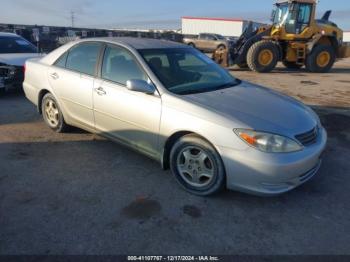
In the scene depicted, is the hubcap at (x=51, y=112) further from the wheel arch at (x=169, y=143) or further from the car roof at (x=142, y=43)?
the wheel arch at (x=169, y=143)

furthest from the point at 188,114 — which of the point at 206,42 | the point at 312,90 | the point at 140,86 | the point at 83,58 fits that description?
the point at 206,42

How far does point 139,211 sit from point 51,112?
9.26 ft

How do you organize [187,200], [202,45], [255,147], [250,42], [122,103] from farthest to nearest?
[202,45]
[250,42]
[122,103]
[187,200]
[255,147]

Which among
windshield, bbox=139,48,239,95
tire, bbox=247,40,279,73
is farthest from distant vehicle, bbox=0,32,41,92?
tire, bbox=247,40,279,73

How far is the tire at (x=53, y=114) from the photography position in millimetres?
5133

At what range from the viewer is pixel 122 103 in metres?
3.96

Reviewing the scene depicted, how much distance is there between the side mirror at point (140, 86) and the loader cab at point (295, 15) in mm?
12589

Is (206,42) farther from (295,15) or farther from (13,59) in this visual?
(13,59)

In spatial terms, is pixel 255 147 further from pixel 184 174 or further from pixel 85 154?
pixel 85 154

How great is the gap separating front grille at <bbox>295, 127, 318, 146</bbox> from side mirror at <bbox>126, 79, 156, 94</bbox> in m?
1.61

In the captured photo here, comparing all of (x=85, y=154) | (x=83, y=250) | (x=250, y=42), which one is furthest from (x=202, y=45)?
(x=83, y=250)

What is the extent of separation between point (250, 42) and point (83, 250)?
44.0 ft

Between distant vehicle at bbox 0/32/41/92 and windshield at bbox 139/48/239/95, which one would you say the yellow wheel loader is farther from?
windshield at bbox 139/48/239/95

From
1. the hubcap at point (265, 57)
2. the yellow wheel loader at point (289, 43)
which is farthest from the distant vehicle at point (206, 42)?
the hubcap at point (265, 57)
